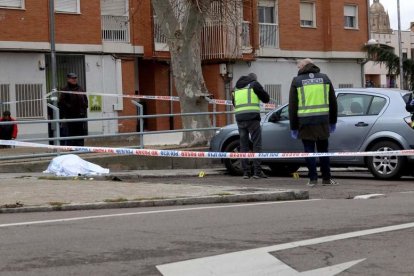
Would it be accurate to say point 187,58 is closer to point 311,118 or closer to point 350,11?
point 311,118

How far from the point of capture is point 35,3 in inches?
914

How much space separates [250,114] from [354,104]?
6.29 ft

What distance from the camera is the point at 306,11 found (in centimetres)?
3206

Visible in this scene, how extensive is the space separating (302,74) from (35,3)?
1428cm

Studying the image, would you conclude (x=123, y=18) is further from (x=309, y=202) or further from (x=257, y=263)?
(x=257, y=263)

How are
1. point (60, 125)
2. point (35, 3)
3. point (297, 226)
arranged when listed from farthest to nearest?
point (35, 3) < point (60, 125) < point (297, 226)

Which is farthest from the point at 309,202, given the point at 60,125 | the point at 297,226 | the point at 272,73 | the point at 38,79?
the point at 272,73

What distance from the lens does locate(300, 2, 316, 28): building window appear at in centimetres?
3189

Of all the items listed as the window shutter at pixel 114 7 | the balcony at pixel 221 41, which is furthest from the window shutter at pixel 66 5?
the balcony at pixel 221 41

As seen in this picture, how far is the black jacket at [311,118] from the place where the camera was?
1126 centimetres

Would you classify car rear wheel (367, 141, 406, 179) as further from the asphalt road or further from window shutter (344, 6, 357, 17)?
window shutter (344, 6, 357, 17)

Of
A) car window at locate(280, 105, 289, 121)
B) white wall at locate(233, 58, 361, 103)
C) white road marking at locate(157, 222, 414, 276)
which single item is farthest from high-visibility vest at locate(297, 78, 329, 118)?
white wall at locate(233, 58, 361, 103)

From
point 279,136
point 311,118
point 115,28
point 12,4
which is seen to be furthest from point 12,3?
point 311,118

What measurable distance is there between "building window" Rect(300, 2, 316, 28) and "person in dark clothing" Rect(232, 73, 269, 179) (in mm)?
19894
